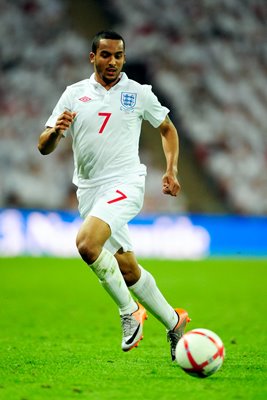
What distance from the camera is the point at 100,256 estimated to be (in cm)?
514

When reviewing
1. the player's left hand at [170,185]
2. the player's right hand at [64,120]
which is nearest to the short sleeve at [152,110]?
the player's left hand at [170,185]

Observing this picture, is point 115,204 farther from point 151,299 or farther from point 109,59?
point 109,59

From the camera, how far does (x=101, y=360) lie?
5547mm

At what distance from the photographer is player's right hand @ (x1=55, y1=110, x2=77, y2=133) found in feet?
16.9

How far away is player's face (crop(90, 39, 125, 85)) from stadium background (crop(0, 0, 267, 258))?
47.4 ft

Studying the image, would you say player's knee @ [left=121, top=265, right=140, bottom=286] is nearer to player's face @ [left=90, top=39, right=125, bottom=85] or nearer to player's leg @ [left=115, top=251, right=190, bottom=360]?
player's leg @ [left=115, top=251, right=190, bottom=360]

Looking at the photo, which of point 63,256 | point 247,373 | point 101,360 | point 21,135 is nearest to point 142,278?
point 101,360

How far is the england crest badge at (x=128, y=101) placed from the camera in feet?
18.6

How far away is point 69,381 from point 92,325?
3.33 m

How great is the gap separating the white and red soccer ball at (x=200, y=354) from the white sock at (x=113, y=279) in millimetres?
725

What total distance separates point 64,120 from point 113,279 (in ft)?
3.49

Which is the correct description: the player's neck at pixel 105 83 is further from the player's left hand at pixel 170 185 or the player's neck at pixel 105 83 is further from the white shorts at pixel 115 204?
the player's left hand at pixel 170 185

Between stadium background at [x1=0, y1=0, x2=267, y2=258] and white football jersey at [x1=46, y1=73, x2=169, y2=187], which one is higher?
white football jersey at [x1=46, y1=73, x2=169, y2=187]

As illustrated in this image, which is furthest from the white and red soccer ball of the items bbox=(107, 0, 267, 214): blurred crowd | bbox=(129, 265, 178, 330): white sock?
bbox=(107, 0, 267, 214): blurred crowd
